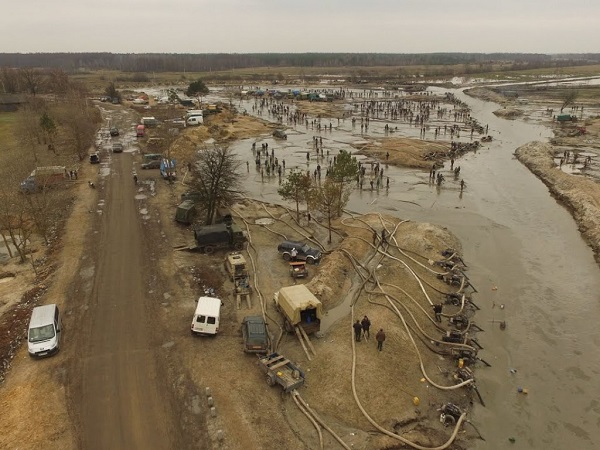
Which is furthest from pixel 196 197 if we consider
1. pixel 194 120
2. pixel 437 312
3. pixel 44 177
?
pixel 194 120

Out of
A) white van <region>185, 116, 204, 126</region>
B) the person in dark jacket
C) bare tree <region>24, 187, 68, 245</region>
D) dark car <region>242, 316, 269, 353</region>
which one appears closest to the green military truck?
dark car <region>242, 316, 269, 353</region>

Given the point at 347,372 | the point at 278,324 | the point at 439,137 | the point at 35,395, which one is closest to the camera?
the point at 35,395

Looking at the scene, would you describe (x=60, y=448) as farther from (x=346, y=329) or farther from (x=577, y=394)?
(x=577, y=394)

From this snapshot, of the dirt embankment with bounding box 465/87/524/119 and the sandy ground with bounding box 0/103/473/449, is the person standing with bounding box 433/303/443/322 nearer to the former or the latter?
the sandy ground with bounding box 0/103/473/449

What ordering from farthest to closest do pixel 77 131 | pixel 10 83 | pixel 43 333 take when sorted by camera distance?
pixel 10 83
pixel 77 131
pixel 43 333

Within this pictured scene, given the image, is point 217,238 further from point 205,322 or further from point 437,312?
point 437,312

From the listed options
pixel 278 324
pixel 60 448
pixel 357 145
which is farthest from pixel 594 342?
pixel 357 145

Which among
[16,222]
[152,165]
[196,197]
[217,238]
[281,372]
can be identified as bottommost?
[281,372]
